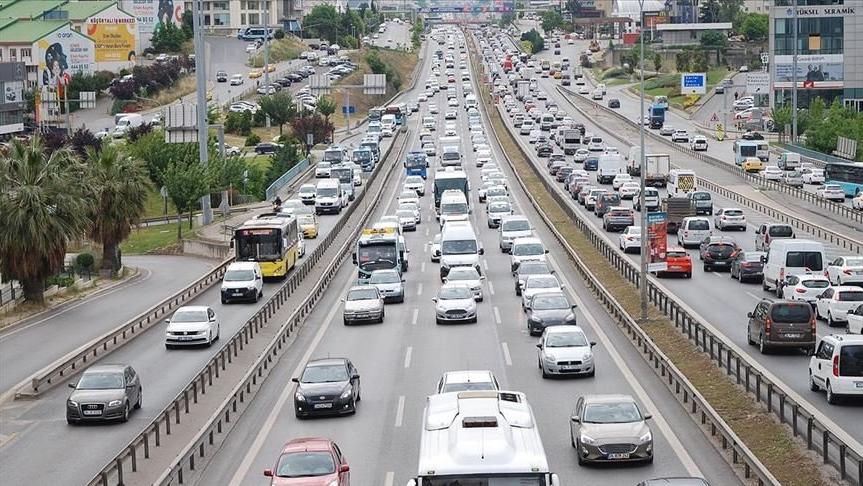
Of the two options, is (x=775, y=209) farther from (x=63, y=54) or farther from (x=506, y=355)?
(x=63, y=54)

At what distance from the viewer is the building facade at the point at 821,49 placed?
14288 centimetres

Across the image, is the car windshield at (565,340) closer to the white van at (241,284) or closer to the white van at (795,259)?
the white van at (795,259)

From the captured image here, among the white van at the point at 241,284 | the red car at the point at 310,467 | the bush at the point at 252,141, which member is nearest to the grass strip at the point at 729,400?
the red car at the point at 310,467

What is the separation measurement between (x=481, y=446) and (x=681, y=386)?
51.4 ft

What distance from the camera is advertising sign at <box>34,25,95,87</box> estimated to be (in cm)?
17362

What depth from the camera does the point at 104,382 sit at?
113 feet

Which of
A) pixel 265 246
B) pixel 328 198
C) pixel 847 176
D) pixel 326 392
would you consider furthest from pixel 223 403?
pixel 847 176

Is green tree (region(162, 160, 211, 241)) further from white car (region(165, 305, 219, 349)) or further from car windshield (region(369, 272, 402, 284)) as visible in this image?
white car (region(165, 305, 219, 349))

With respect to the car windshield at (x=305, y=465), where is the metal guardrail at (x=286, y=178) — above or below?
above

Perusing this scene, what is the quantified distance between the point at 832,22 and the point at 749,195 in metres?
59.4

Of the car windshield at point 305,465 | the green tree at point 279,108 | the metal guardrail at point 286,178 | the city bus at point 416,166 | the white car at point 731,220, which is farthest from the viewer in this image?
the green tree at point 279,108

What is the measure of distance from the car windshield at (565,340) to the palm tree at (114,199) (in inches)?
1568

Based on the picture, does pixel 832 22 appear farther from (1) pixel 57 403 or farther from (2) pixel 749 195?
(1) pixel 57 403

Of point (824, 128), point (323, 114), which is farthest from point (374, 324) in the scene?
point (323, 114)
